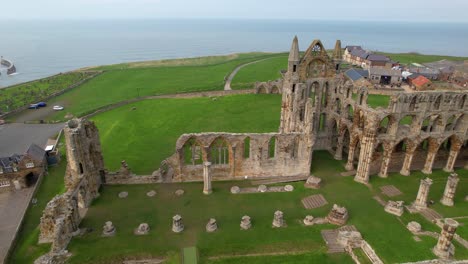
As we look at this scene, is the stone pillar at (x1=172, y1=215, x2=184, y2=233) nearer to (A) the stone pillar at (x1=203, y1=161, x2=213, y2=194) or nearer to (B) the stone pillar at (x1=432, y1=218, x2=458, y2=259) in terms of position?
(A) the stone pillar at (x1=203, y1=161, x2=213, y2=194)

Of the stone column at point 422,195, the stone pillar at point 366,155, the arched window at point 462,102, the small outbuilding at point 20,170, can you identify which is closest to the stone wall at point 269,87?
the stone pillar at point 366,155

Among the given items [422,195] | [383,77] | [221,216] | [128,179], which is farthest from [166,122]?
[383,77]

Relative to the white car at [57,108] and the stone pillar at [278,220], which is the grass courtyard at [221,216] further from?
the white car at [57,108]

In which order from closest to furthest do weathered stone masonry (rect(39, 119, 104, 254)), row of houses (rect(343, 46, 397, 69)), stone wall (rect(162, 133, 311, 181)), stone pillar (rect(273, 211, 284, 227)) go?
weathered stone masonry (rect(39, 119, 104, 254)) < stone pillar (rect(273, 211, 284, 227)) < stone wall (rect(162, 133, 311, 181)) < row of houses (rect(343, 46, 397, 69))

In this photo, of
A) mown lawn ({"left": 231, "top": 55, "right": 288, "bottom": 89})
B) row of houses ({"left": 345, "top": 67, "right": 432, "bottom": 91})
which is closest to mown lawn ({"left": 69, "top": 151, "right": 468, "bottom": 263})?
row of houses ({"left": 345, "top": 67, "right": 432, "bottom": 91})

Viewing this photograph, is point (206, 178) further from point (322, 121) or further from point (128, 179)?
point (322, 121)

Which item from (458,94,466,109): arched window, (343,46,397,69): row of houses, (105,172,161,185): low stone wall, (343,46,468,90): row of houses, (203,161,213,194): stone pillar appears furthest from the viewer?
(343,46,397,69): row of houses
